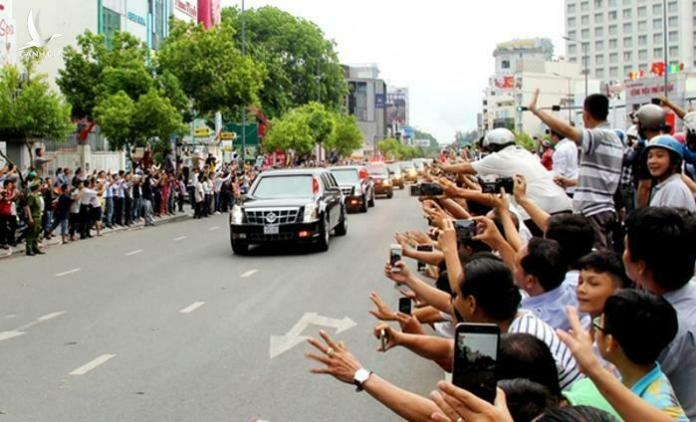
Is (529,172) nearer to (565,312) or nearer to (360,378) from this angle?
(565,312)

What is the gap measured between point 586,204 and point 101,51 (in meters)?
37.0

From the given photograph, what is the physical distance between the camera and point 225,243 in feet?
76.8

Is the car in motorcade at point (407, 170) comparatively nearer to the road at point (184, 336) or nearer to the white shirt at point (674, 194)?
the road at point (184, 336)

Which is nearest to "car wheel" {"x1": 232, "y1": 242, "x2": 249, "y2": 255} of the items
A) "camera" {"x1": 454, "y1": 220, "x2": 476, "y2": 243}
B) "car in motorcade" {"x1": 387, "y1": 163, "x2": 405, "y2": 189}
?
"camera" {"x1": 454, "y1": 220, "x2": 476, "y2": 243}

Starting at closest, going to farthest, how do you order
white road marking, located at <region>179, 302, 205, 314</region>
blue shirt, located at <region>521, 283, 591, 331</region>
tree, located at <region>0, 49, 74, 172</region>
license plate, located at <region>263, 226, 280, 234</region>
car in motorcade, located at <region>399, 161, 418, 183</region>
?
blue shirt, located at <region>521, 283, 591, 331</region>, white road marking, located at <region>179, 302, 205, 314</region>, license plate, located at <region>263, 226, 280, 234</region>, tree, located at <region>0, 49, 74, 172</region>, car in motorcade, located at <region>399, 161, 418, 183</region>

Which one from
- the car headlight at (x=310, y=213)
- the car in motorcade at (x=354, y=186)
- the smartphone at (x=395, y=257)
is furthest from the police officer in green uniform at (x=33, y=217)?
the smartphone at (x=395, y=257)

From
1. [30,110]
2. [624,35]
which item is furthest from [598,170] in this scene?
[624,35]

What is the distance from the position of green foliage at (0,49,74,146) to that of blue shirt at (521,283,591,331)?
2506cm

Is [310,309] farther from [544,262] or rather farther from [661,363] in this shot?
[661,363]

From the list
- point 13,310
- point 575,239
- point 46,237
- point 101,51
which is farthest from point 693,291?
point 101,51

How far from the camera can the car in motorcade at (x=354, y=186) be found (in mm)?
35062

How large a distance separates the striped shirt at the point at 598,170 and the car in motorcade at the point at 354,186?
26659 millimetres

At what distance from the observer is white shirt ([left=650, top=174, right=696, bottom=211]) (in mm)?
7078

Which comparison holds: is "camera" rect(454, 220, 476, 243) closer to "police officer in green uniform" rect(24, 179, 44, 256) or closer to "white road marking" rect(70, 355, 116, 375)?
"white road marking" rect(70, 355, 116, 375)
